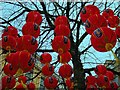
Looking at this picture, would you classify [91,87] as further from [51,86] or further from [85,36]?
[85,36]

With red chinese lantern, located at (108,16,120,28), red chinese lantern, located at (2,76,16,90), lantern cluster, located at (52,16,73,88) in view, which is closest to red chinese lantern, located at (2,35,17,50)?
lantern cluster, located at (52,16,73,88)

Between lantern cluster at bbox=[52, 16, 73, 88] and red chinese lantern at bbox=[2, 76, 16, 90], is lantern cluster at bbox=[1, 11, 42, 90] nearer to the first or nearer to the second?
lantern cluster at bbox=[52, 16, 73, 88]

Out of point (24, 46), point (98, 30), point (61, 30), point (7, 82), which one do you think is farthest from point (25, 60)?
point (7, 82)

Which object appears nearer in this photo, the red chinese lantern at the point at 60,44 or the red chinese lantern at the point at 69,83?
the red chinese lantern at the point at 60,44

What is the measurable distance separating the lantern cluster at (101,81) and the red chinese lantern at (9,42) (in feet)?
4.05

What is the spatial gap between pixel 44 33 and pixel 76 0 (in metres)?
0.75

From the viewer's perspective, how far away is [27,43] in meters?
2.16

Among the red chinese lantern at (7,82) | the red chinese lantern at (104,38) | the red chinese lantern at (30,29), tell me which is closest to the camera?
the red chinese lantern at (104,38)

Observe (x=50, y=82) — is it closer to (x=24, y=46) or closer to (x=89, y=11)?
(x=24, y=46)

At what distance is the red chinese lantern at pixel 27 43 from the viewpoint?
7.07 ft

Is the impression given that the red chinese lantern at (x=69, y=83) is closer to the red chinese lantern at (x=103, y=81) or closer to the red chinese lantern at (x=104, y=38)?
the red chinese lantern at (x=103, y=81)

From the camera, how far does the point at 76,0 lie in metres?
3.79

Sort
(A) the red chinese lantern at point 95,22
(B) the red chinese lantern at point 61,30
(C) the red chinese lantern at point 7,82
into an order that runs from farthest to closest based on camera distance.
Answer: (C) the red chinese lantern at point 7,82 → (B) the red chinese lantern at point 61,30 → (A) the red chinese lantern at point 95,22

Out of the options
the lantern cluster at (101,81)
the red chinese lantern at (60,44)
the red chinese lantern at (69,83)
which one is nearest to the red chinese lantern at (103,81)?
the lantern cluster at (101,81)
